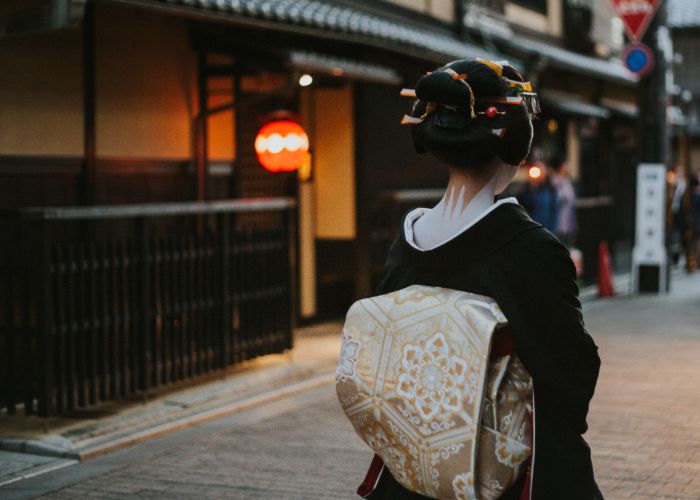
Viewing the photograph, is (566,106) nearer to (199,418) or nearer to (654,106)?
(654,106)

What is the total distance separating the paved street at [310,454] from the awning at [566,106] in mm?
9514

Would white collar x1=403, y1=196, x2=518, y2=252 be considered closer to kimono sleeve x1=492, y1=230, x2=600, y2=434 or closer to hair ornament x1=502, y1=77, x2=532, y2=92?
kimono sleeve x1=492, y1=230, x2=600, y2=434

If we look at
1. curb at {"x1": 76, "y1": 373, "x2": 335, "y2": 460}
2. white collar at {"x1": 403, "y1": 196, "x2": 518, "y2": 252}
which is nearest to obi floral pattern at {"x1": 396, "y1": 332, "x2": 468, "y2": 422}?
white collar at {"x1": 403, "y1": 196, "x2": 518, "y2": 252}

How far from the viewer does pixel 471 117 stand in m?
3.26

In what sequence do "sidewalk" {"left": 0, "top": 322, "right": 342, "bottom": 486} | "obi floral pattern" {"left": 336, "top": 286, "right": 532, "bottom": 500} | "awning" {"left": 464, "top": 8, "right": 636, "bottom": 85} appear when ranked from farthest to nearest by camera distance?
"awning" {"left": 464, "top": 8, "right": 636, "bottom": 85}, "sidewalk" {"left": 0, "top": 322, "right": 342, "bottom": 486}, "obi floral pattern" {"left": 336, "top": 286, "right": 532, "bottom": 500}

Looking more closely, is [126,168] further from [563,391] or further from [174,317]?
[563,391]

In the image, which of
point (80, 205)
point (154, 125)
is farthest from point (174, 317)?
point (154, 125)

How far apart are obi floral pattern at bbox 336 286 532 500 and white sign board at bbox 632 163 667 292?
52.5 feet

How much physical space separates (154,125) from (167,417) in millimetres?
3456

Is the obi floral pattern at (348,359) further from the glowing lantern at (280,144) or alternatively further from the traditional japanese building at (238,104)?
the glowing lantern at (280,144)

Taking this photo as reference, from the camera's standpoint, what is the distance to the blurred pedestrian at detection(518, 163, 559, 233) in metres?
16.5

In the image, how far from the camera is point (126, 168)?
10719 millimetres

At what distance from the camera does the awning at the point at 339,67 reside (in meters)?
11.1

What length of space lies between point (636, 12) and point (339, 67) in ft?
26.5
